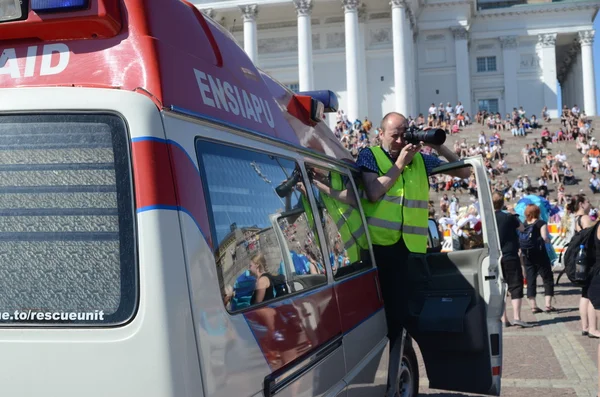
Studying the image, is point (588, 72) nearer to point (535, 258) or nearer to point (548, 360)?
point (535, 258)

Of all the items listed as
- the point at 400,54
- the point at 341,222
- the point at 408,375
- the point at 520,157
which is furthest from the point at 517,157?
the point at 341,222

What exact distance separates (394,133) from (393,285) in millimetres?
1012

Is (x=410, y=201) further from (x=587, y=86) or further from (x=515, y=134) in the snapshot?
(x=587, y=86)

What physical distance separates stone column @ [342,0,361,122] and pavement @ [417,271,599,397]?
112 feet

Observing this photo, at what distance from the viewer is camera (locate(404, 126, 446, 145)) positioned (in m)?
4.32

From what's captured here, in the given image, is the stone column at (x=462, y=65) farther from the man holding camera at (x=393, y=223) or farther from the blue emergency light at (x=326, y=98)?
the blue emergency light at (x=326, y=98)

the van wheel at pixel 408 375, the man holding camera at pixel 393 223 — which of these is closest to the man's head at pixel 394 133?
the man holding camera at pixel 393 223

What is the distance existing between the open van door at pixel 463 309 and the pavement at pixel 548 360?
1.48m

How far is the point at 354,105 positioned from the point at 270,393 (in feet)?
138

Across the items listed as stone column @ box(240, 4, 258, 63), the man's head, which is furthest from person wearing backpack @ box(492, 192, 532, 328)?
stone column @ box(240, 4, 258, 63)

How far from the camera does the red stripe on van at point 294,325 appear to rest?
2.48 m

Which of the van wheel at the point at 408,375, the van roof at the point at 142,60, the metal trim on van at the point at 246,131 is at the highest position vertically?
the van roof at the point at 142,60

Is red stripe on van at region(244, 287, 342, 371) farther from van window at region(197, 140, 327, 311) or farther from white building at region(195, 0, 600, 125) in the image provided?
white building at region(195, 0, 600, 125)

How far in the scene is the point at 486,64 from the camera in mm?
55312
